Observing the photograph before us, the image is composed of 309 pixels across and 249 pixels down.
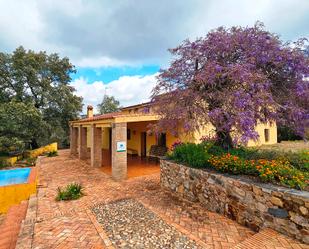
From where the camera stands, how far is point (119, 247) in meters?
3.83

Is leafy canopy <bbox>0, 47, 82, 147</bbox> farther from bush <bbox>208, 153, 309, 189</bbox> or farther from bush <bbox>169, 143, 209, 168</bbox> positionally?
bush <bbox>208, 153, 309, 189</bbox>

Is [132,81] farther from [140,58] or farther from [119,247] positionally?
[119,247]

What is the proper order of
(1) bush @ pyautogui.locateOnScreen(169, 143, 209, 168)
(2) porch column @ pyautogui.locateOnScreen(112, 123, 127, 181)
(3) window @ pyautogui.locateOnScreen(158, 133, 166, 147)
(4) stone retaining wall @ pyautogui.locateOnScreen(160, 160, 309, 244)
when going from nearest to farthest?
1. (4) stone retaining wall @ pyautogui.locateOnScreen(160, 160, 309, 244)
2. (1) bush @ pyautogui.locateOnScreen(169, 143, 209, 168)
3. (2) porch column @ pyautogui.locateOnScreen(112, 123, 127, 181)
4. (3) window @ pyautogui.locateOnScreen(158, 133, 166, 147)

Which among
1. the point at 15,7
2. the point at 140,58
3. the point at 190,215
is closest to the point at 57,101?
the point at 140,58

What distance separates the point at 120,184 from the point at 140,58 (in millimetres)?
11262

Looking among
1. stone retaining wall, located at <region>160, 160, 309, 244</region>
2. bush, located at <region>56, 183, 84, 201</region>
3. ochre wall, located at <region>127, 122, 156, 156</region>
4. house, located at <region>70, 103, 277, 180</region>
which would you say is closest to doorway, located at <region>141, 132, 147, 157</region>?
house, located at <region>70, 103, 277, 180</region>

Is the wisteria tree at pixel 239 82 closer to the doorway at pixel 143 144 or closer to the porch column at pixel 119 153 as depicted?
the porch column at pixel 119 153

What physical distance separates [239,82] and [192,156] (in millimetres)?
3061

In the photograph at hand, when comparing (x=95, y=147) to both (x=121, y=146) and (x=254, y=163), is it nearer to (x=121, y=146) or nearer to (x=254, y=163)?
(x=121, y=146)

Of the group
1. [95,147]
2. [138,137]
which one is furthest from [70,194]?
[138,137]

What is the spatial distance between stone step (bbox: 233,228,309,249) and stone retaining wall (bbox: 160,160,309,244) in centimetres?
13

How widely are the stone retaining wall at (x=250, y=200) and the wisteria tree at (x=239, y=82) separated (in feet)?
4.61

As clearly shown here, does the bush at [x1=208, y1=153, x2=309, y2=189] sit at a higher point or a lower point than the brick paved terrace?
higher

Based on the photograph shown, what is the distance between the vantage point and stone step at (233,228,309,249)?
3596 millimetres
